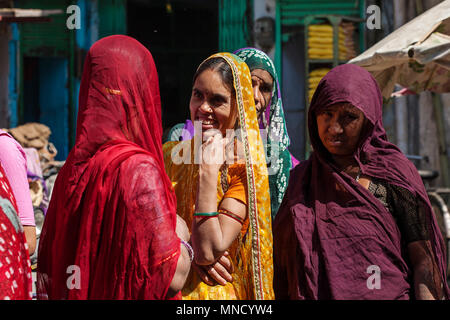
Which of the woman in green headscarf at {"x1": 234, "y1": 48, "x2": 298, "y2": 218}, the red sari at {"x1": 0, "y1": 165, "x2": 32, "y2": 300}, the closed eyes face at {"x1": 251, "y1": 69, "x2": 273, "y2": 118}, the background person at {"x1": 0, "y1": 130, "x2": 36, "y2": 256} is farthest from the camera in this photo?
the closed eyes face at {"x1": 251, "y1": 69, "x2": 273, "y2": 118}

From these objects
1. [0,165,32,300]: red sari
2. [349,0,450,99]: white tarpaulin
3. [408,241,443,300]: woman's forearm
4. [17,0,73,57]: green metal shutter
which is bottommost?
[408,241,443,300]: woman's forearm

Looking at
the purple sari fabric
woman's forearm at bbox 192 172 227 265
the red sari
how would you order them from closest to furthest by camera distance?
the red sari < woman's forearm at bbox 192 172 227 265 < the purple sari fabric

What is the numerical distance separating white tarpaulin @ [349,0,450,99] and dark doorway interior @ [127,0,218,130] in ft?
10.5

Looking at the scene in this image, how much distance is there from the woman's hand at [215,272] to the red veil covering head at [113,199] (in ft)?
1.33

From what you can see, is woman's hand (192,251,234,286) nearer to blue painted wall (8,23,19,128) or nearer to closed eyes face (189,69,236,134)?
closed eyes face (189,69,236,134)

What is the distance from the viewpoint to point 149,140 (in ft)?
6.05

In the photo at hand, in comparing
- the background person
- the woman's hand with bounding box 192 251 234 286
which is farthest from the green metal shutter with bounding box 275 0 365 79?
the woman's hand with bounding box 192 251 234 286

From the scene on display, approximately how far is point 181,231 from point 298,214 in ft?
1.73

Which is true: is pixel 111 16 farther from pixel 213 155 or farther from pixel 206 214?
pixel 206 214

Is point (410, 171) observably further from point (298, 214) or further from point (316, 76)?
point (316, 76)

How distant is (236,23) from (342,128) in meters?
5.30

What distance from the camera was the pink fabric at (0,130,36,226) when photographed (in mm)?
2656

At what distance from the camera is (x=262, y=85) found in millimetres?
3010

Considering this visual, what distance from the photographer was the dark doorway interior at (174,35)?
754 centimetres
